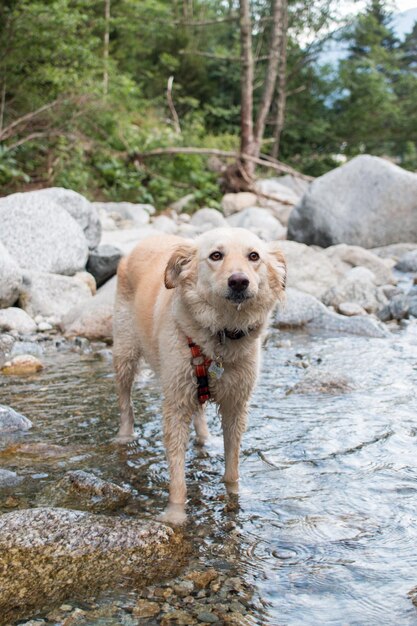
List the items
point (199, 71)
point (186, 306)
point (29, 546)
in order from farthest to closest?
point (199, 71), point (186, 306), point (29, 546)

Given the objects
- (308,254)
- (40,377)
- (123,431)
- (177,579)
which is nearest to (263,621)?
(177,579)

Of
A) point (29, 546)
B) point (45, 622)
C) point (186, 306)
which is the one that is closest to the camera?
point (45, 622)

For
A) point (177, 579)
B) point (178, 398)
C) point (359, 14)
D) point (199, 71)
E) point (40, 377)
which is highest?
point (359, 14)

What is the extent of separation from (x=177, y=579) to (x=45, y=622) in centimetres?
67

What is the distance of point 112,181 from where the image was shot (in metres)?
18.8

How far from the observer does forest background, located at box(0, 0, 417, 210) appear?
626 inches

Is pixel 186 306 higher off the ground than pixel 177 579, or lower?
higher

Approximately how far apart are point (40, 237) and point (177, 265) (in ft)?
23.4

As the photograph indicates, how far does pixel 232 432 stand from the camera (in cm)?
431

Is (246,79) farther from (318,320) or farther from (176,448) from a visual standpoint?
(176,448)

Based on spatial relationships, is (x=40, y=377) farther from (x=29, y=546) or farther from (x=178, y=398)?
(x=29, y=546)

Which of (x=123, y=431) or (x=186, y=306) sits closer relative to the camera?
(x=186, y=306)

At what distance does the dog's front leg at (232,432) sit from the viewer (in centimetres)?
423

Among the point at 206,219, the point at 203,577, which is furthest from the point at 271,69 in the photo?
the point at 203,577
